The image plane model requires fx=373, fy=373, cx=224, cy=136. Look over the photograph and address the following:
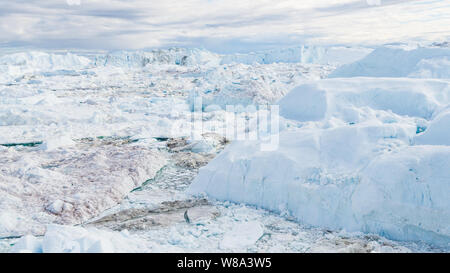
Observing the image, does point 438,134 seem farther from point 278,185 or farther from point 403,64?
point 403,64

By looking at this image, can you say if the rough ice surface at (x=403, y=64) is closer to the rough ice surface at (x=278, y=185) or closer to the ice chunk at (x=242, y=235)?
the rough ice surface at (x=278, y=185)

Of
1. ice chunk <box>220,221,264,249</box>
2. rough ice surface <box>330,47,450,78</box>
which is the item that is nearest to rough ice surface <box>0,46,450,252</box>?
ice chunk <box>220,221,264,249</box>

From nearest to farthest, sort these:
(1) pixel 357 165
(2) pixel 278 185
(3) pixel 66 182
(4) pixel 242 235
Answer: (4) pixel 242 235 → (1) pixel 357 165 → (2) pixel 278 185 → (3) pixel 66 182

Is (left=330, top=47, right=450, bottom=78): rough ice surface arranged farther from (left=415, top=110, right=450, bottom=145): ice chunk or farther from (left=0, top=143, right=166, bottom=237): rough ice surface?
(left=0, top=143, right=166, bottom=237): rough ice surface

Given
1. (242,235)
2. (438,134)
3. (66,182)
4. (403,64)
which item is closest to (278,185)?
(242,235)

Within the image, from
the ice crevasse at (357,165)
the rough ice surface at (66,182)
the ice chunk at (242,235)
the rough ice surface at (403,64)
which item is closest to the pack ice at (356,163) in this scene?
the ice crevasse at (357,165)

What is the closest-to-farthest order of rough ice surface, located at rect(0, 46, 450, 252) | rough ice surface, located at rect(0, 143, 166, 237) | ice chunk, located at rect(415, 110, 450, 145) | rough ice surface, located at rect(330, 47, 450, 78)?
rough ice surface, located at rect(0, 46, 450, 252), ice chunk, located at rect(415, 110, 450, 145), rough ice surface, located at rect(0, 143, 166, 237), rough ice surface, located at rect(330, 47, 450, 78)
